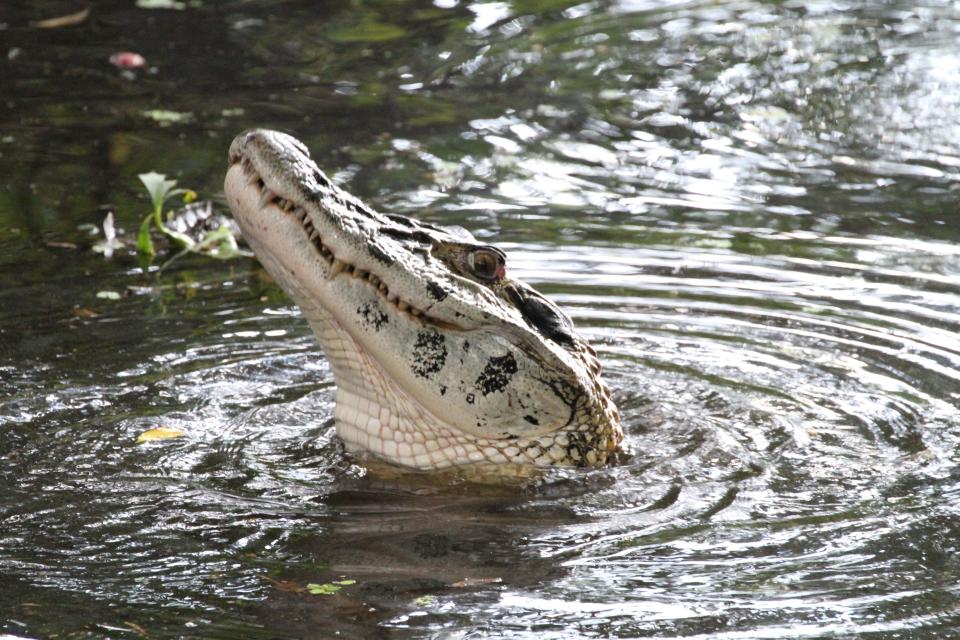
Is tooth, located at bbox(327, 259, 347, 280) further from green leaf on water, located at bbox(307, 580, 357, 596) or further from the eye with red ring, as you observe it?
green leaf on water, located at bbox(307, 580, 357, 596)

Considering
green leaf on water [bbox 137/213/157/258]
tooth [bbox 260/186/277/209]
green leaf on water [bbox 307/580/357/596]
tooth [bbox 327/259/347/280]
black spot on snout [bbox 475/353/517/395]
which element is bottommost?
green leaf on water [bbox 307/580/357/596]

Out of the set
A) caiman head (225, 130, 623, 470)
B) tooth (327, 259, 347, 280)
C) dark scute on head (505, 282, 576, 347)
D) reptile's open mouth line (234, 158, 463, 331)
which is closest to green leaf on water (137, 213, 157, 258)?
caiman head (225, 130, 623, 470)

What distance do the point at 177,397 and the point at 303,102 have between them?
16.7 ft

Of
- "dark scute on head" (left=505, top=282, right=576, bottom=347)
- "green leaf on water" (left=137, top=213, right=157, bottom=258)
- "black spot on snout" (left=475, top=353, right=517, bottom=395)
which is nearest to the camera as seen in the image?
"black spot on snout" (left=475, top=353, right=517, bottom=395)

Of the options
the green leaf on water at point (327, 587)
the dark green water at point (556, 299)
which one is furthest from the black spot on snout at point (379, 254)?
the green leaf on water at point (327, 587)

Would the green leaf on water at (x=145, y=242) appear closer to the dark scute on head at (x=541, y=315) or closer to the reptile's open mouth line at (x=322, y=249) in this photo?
the reptile's open mouth line at (x=322, y=249)

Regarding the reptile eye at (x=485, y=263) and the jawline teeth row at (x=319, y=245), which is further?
the reptile eye at (x=485, y=263)

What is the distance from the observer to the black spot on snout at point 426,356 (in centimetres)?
471

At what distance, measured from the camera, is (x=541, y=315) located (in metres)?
4.96

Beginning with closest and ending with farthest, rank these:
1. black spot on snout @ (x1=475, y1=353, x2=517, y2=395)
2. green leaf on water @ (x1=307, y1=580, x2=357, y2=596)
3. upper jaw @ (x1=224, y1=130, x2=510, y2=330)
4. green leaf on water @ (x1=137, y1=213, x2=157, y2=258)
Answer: green leaf on water @ (x1=307, y1=580, x2=357, y2=596) < upper jaw @ (x1=224, y1=130, x2=510, y2=330) < black spot on snout @ (x1=475, y1=353, x2=517, y2=395) < green leaf on water @ (x1=137, y1=213, x2=157, y2=258)

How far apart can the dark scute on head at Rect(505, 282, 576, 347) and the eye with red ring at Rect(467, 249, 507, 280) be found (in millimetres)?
86

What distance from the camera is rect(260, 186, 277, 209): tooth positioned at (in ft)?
15.3

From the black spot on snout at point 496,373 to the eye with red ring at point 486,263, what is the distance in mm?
294

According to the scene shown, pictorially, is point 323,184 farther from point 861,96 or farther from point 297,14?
point 297,14
